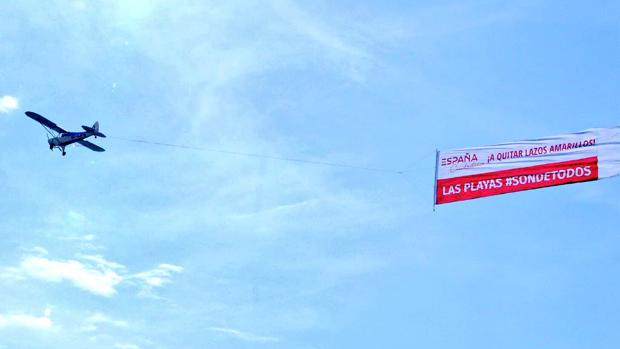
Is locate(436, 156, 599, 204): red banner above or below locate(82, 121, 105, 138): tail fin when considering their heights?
below

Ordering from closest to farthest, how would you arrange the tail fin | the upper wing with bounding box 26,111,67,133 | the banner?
the banner < the tail fin < the upper wing with bounding box 26,111,67,133

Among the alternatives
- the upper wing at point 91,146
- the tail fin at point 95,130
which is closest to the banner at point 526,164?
the tail fin at point 95,130

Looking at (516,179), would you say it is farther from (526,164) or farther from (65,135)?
(65,135)

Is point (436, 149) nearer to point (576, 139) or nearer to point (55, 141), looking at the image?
point (576, 139)

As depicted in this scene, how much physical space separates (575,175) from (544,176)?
168 cm

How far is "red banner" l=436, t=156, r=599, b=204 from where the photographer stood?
38.5 meters

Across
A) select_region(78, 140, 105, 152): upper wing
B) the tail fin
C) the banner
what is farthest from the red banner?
select_region(78, 140, 105, 152): upper wing

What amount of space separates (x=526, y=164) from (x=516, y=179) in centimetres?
105

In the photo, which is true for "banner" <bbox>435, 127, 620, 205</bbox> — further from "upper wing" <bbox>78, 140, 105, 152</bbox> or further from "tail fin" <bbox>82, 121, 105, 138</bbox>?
"upper wing" <bbox>78, 140, 105, 152</bbox>

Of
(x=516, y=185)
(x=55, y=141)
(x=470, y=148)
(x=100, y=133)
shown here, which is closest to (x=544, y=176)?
(x=516, y=185)

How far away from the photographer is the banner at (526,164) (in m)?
38.1

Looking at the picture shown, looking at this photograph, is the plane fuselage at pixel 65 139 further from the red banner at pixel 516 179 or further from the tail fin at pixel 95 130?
the red banner at pixel 516 179

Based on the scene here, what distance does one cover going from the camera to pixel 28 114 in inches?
2724

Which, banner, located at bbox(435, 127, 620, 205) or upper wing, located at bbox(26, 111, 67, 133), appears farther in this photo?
upper wing, located at bbox(26, 111, 67, 133)
